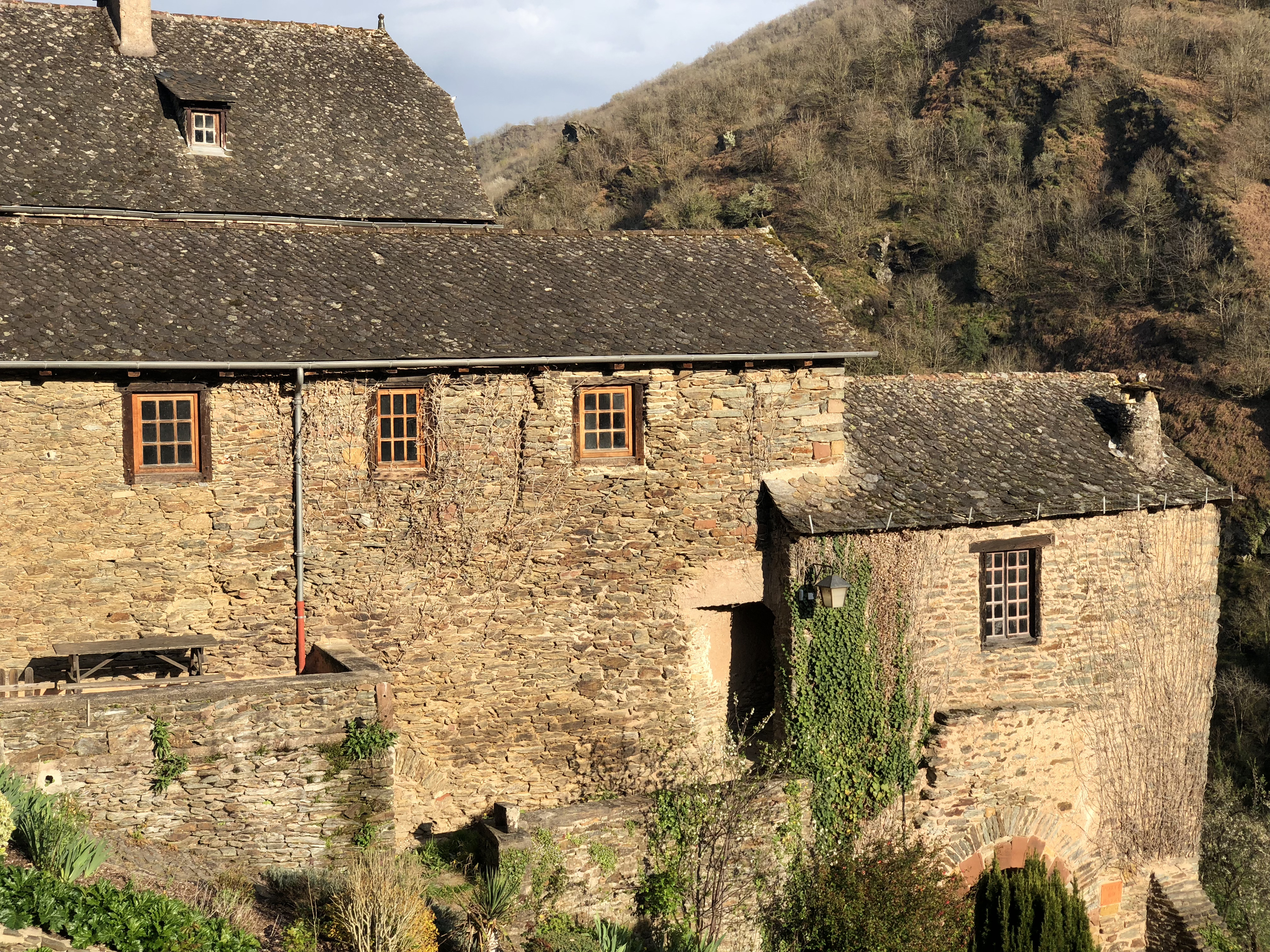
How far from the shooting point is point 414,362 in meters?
13.5

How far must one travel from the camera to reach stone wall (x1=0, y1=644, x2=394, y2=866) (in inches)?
436

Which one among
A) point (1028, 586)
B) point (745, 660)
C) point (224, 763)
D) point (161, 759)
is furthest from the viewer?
point (1028, 586)

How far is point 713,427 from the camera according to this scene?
1473 cm

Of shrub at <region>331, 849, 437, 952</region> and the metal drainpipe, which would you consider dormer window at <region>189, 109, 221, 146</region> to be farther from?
shrub at <region>331, 849, 437, 952</region>

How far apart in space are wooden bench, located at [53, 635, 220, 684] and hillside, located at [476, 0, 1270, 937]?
20.6 metres

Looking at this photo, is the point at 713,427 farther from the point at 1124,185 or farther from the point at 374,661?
the point at 1124,185

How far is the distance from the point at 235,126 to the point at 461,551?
1023 centimetres

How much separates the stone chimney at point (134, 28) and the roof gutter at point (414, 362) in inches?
419

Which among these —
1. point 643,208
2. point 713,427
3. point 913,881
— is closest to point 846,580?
point 713,427

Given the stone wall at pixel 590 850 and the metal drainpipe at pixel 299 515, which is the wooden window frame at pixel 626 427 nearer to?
the metal drainpipe at pixel 299 515

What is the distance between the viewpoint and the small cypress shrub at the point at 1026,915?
14.9 meters

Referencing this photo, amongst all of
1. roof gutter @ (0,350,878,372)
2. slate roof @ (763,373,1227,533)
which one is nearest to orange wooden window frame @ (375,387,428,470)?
roof gutter @ (0,350,878,372)

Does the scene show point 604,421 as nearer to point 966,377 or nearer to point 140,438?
point 140,438

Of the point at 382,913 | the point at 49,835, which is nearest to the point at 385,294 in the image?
the point at 49,835
